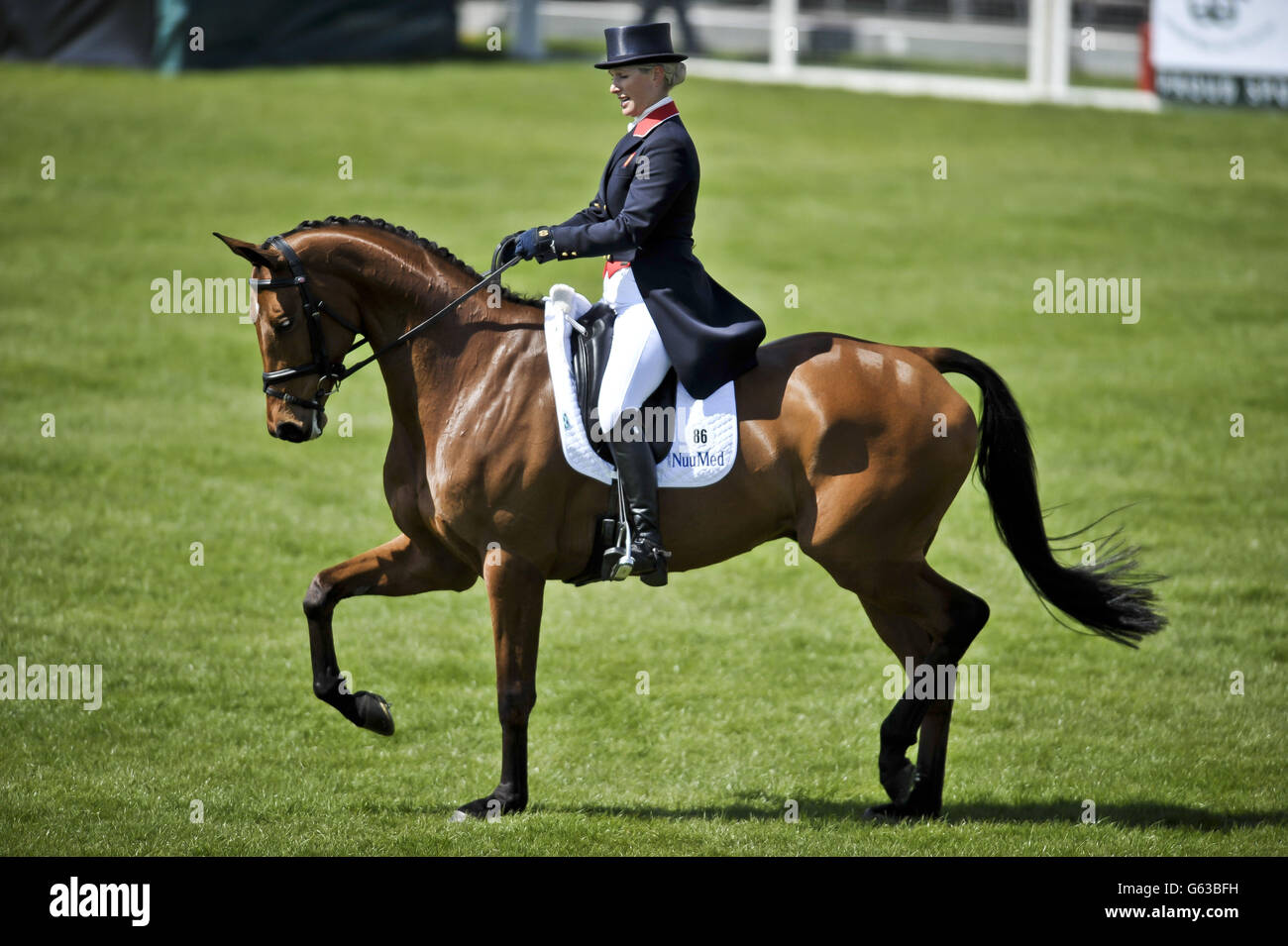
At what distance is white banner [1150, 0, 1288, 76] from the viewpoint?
2191cm

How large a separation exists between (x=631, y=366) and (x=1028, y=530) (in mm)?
2070

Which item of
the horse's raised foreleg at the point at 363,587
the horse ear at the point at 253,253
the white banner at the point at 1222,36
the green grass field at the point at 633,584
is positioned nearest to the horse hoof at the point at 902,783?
the green grass field at the point at 633,584

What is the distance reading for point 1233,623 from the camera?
9188 millimetres

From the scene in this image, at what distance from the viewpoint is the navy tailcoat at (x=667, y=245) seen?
6023 millimetres

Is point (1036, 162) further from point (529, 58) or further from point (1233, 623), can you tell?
point (1233, 623)

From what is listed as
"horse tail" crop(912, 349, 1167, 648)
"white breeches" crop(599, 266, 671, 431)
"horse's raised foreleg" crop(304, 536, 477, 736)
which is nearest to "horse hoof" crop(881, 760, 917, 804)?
"horse tail" crop(912, 349, 1167, 648)

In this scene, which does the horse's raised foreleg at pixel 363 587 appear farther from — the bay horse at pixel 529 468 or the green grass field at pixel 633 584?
the green grass field at pixel 633 584

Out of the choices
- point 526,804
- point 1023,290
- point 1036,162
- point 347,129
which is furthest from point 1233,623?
point 347,129

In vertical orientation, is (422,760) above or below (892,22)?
below

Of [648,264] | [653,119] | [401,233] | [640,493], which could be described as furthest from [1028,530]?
[401,233]

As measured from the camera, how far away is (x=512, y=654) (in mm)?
6254

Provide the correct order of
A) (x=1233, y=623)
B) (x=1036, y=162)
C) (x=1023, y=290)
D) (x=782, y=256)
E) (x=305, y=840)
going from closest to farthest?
(x=305, y=840) → (x=1233, y=623) → (x=1023, y=290) → (x=782, y=256) → (x=1036, y=162)

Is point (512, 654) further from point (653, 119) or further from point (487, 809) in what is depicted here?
point (653, 119)

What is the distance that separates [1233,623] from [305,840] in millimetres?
6019
